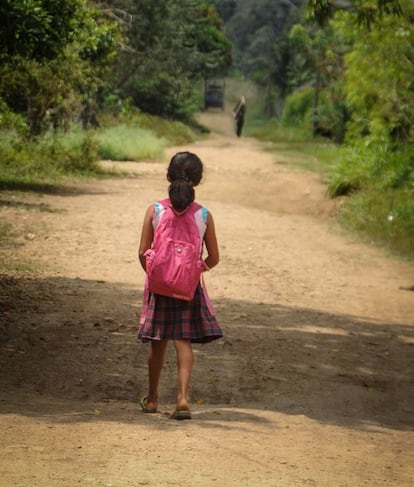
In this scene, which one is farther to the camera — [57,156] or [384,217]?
[57,156]

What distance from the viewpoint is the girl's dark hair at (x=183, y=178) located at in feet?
21.9

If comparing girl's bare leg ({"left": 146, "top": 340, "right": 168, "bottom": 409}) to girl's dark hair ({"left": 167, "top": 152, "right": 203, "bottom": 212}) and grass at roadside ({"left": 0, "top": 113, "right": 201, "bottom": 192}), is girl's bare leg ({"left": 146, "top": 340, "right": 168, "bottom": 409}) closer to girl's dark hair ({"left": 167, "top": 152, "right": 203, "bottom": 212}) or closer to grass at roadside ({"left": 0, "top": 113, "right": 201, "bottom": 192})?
girl's dark hair ({"left": 167, "top": 152, "right": 203, "bottom": 212})

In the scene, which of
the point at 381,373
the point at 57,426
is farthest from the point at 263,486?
the point at 381,373

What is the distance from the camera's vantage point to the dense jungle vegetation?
17703 millimetres

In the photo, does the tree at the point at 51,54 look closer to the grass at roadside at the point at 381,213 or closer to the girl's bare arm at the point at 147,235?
the grass at roadside at the point at 381,213

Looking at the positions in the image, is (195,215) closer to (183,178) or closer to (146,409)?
(183,178)

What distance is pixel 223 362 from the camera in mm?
9164

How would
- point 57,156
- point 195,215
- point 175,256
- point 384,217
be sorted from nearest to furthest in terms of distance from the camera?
point 175,256 → point 195,215 → point 384,217 → point 57,156

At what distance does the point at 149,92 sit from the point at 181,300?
1586 inches

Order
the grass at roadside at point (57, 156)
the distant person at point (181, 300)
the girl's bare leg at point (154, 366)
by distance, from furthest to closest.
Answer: the grass at roadside at point (57, 156) < the girl's bare leg at point (154, 366) < the distant person at point (181, 300)

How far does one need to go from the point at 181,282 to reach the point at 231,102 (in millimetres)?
80065

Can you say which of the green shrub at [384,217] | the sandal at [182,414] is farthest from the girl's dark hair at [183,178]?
the green shrub at [384,217]

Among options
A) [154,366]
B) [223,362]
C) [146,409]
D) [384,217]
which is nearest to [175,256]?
[154,366]

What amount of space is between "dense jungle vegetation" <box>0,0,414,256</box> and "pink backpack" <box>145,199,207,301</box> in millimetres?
4190
